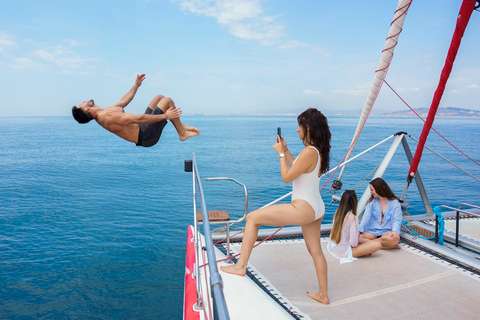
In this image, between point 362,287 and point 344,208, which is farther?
point 344,208

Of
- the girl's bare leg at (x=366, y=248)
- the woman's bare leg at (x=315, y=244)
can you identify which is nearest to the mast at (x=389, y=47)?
the girl's bare leg at (x=366, y=248)

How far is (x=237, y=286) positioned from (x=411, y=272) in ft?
8.93

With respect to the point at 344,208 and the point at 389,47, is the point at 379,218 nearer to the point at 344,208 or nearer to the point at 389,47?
the point at 344,208

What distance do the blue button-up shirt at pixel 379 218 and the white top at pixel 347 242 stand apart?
1.67 feet

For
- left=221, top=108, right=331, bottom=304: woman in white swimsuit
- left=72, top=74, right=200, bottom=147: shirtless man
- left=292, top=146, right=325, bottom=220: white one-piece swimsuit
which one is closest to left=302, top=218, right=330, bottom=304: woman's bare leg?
left=221, top=108, right=331, bottom=304: woman in white swimsuit

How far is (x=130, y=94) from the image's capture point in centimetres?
346

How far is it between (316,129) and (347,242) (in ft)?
8.47

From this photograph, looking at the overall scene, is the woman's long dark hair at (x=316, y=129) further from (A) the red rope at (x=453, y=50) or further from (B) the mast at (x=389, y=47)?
(B) the mast at (x=389, y=47)

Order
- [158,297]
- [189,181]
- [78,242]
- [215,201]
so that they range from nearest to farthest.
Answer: [158,297] → [78,242] → [215,201] → [189,181]

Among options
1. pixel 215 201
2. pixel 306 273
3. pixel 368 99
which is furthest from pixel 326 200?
pixel 306 273

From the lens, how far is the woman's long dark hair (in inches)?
148

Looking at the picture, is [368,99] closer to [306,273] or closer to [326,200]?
[306,273]

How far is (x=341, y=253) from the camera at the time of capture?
5734 millimetres

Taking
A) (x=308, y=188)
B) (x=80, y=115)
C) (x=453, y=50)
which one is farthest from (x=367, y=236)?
(x=80, y=115)
